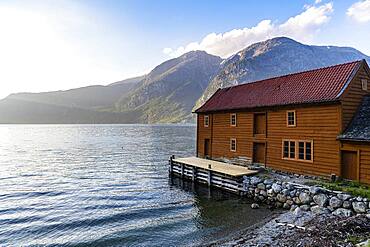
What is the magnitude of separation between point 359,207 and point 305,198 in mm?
3212

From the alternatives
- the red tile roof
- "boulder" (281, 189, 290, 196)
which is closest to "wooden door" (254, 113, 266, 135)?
the red tile roof

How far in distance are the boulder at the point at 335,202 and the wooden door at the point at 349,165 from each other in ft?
13.0

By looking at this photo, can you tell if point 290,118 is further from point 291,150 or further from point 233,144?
point 233,144

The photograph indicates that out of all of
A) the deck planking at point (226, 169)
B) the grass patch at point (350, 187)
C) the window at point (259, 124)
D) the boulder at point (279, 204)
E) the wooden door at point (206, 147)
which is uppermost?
the window at point (259, 124)

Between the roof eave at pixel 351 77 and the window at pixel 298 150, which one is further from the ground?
the roof eave at pixel 351 77

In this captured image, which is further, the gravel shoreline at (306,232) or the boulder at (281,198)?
the boulder at (281,198)

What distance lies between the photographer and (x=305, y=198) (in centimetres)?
1772

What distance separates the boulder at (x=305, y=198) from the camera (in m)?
17.5

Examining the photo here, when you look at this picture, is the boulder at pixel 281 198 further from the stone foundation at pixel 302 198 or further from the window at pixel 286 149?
the window at pixel 286 149

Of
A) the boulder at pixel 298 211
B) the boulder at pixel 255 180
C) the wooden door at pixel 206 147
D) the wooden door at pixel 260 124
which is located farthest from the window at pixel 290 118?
the wooden door at pixel 206 147

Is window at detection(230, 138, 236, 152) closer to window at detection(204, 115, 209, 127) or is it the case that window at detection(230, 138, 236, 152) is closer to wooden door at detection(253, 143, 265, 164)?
wooden door at detection(253, 143, 265, 164)

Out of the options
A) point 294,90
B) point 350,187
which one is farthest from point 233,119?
point 350,187

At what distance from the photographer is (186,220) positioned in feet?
60.0

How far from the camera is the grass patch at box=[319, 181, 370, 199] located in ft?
52.7
